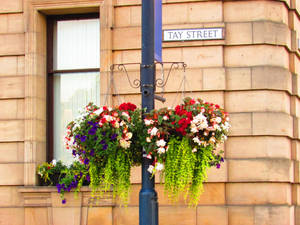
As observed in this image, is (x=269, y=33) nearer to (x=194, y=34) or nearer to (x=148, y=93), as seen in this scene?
(x=194, y=34)

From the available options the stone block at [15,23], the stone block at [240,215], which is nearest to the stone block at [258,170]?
the stone block at [240,215]

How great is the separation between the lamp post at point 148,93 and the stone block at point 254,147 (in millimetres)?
4565

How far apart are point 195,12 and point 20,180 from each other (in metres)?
4.92

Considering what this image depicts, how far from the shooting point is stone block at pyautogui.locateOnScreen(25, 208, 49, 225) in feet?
38.3

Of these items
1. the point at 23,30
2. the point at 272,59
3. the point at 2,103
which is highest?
the point at 23,30

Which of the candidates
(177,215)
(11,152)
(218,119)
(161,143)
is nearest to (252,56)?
(177,215)

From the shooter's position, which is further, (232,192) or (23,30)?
(23,30)

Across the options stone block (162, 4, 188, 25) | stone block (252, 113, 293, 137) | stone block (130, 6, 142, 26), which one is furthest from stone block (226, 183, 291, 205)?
stone block (130, 6, 142, 26)

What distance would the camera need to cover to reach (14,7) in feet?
40.5

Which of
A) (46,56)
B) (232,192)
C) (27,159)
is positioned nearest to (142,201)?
(232,192)

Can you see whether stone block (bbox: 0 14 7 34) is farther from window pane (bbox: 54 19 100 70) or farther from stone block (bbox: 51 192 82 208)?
stone block (bbox: 51 192 82 208)

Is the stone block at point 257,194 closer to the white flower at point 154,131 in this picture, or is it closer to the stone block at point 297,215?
the stone block at point 297,215

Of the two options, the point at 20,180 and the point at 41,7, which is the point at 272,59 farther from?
the point at 20,180

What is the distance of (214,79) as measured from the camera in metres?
11.4
